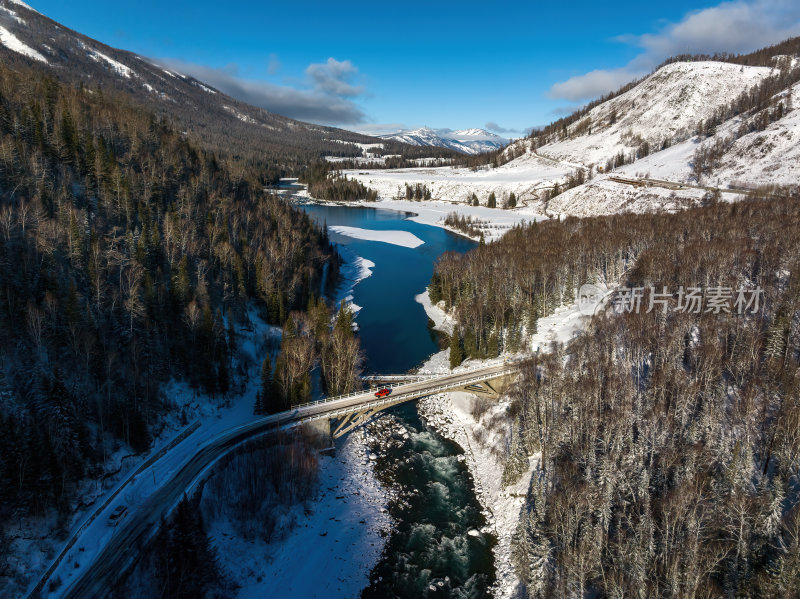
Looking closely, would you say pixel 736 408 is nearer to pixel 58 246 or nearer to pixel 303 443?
pixel 303 443

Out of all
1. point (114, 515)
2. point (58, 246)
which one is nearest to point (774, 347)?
point (114, 515)

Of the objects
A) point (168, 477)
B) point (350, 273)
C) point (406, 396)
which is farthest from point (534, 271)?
point (168, 477)

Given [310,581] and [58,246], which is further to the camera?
[58,246]

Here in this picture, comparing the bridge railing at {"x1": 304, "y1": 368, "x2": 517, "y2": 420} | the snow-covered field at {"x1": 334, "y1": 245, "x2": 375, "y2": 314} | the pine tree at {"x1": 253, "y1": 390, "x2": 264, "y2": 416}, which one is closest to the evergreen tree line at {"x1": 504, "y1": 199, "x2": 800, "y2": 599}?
the bridge railing at {"x1": 304, "y1": 368, "x2": 517, "y2": 420}

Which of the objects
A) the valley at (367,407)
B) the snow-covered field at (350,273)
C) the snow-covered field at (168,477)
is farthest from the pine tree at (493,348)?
the snow-covered field at (350,273)

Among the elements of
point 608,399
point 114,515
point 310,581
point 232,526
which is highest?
point 608,399

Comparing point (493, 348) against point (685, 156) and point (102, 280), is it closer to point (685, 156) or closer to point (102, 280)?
point (102, 280)
